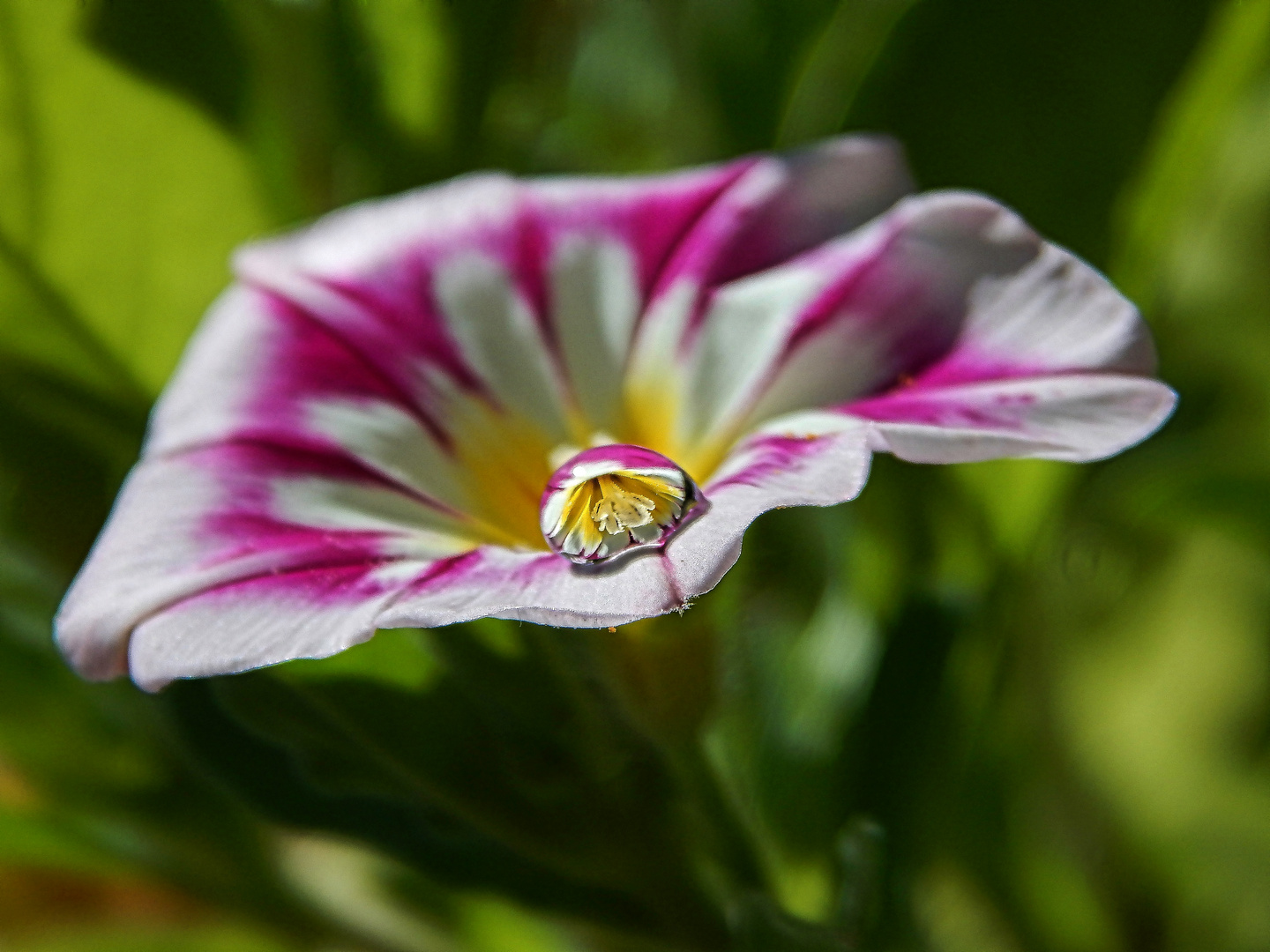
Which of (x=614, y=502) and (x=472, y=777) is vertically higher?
(x=614, y=502)

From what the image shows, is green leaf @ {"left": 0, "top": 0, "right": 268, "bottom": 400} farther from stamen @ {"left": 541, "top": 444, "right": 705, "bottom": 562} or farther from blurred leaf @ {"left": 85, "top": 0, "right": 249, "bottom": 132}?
stamen @ {"left": 541, "top": 444, "right": 705, "bottom": 562}

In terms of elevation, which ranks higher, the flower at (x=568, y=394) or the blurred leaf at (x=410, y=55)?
the blurred leaf at (x=410, y=55)

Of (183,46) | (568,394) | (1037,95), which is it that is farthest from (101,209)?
(1037,95)

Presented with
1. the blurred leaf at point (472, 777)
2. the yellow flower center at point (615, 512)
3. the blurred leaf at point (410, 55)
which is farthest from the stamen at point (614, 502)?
the blurred leaf at point (410, 55)

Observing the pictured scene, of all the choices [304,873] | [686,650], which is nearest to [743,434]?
[686,650]

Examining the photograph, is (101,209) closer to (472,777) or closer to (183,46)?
(183,46)

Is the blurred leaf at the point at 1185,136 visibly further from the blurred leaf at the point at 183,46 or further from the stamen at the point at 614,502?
the blurred leaf at the point at 183,46

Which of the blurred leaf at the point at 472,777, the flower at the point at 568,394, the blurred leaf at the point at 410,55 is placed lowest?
the blurred leaf at the point at 472,777

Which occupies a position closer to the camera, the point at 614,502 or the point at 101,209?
the point at 614,502
